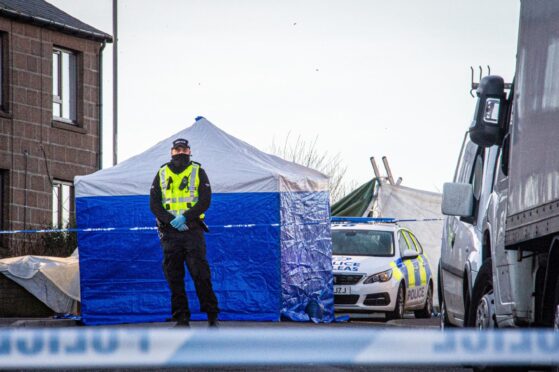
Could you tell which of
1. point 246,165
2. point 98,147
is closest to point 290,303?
point 246,165

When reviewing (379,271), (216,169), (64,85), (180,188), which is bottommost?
(379,271)

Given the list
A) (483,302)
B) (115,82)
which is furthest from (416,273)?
(115,82)

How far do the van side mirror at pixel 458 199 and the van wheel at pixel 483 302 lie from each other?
0.85 m

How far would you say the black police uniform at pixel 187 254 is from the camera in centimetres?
1400

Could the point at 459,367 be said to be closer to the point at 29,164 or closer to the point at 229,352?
the point at 229,352

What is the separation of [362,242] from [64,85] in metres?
12.7

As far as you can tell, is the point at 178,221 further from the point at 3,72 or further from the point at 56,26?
the point at 56,26

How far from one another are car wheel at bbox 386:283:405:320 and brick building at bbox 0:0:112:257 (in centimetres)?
974

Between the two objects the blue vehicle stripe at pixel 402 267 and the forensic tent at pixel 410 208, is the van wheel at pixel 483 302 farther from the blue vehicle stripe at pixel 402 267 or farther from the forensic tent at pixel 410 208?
the forensic tent at pixel 410 208

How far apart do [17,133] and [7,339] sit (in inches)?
999

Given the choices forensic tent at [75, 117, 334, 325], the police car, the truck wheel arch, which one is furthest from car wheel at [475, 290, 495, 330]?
the police car

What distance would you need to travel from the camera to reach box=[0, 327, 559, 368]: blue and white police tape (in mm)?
4941

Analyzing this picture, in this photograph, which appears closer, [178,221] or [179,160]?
[178,221]

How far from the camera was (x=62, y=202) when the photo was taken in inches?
1244
